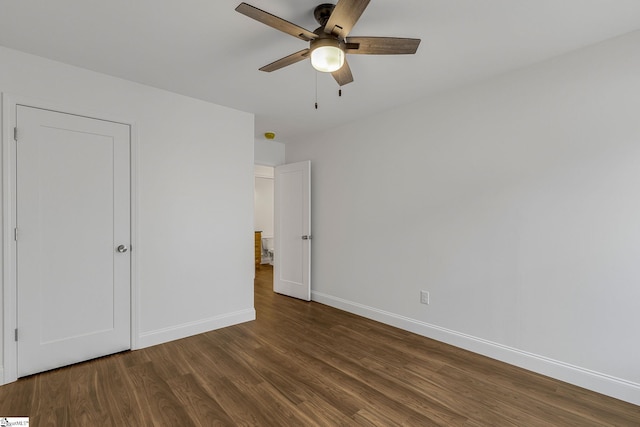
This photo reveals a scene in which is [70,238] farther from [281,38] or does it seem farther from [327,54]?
[327,54]

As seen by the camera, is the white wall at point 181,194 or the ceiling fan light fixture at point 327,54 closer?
the ceiling fan light fixture at point 327,54

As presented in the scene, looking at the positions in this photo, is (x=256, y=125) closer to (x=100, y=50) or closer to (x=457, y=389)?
(x=100, y=50)

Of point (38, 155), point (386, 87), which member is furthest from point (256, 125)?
point (38, 155)

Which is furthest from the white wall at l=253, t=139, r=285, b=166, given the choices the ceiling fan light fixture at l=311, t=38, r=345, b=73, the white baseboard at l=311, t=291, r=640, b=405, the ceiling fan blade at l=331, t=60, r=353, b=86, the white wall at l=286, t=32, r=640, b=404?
the ceiling fan light fixture at l=311, t=38, r=345, b=73

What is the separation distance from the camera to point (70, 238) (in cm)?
263

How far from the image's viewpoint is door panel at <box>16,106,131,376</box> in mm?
2441

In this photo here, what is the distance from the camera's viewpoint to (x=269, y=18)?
1.57 m

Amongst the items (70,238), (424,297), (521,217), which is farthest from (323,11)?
(424,297)

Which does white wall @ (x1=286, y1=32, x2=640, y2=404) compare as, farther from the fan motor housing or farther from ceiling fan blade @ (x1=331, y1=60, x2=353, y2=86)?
the fan motor housing

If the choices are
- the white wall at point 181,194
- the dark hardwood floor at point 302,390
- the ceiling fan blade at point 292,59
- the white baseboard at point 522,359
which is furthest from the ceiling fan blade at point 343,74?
the white baseboard at point 522,359

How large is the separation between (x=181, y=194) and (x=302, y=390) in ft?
7.42

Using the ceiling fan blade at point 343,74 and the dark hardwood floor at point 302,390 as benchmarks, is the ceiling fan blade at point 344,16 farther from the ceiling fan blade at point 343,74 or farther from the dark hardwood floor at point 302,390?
the dark hardwood floor at point 302,390

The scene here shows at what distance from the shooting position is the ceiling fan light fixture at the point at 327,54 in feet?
5.78

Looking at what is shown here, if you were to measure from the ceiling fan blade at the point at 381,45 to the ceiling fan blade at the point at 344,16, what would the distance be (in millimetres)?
95
